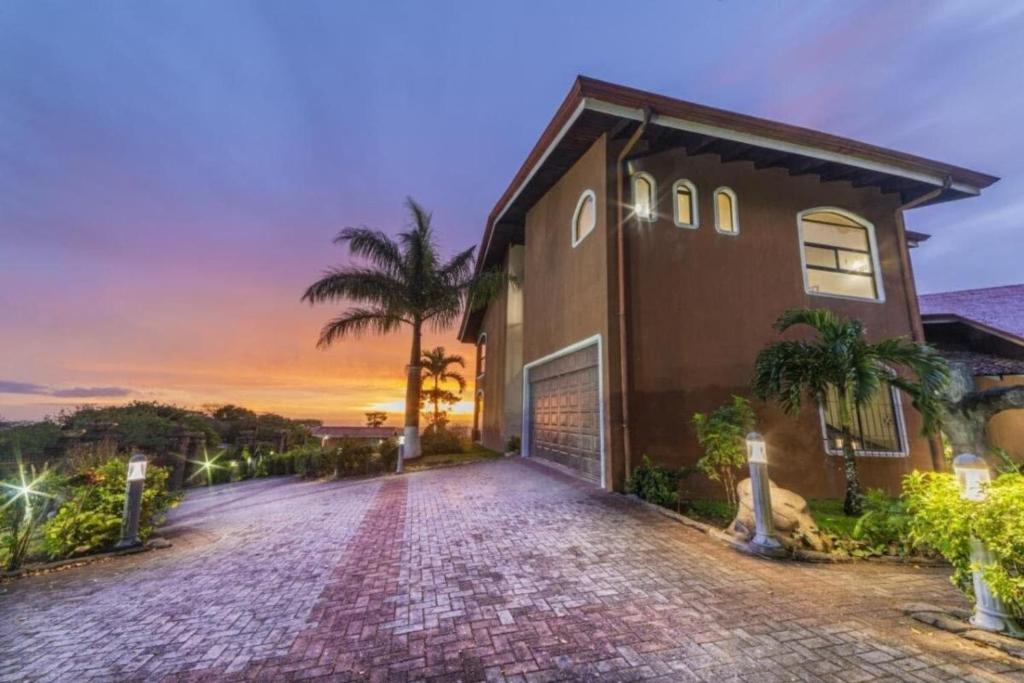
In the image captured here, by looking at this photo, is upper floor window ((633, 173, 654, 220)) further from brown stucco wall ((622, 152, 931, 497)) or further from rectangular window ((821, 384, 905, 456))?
rectangular window ((821, 384, 905, 456))

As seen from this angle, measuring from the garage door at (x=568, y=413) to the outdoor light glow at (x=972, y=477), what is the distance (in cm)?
514

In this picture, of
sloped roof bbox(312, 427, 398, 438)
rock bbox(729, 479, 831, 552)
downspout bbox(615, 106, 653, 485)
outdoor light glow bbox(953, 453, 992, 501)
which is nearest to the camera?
outdoor light glow bbox(953, 453, 992, 501)

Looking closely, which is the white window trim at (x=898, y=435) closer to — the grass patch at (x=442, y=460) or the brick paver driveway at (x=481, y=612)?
the brick paver driveway at (x=481, y=612)

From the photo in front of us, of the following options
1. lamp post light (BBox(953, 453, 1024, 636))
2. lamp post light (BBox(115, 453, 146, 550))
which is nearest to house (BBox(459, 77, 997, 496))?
lamp post light (BBox(953, 453, 1024, 636))

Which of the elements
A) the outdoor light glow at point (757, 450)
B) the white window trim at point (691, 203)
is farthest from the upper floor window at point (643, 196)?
the outdoor light glow at point (757, 450)

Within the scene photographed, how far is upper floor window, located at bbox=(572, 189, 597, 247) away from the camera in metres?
8.57

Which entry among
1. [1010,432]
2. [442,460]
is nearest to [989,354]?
[1010,432]

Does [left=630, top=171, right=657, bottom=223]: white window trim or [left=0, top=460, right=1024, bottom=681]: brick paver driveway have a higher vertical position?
[left=630, top=171, right=657, bottom=223]: white window trim

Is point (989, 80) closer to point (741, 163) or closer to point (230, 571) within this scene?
point (741, 163)

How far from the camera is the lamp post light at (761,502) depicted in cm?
427

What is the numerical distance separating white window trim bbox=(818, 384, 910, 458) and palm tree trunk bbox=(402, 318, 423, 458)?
11.0 m

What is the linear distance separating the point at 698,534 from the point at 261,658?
466cm

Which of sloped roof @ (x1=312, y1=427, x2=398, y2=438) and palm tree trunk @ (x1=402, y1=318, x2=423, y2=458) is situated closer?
palm tree trunk @ (x1=402, y1=318, x2=423, y2=458)

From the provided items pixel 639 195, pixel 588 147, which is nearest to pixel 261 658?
pixel 639 195
